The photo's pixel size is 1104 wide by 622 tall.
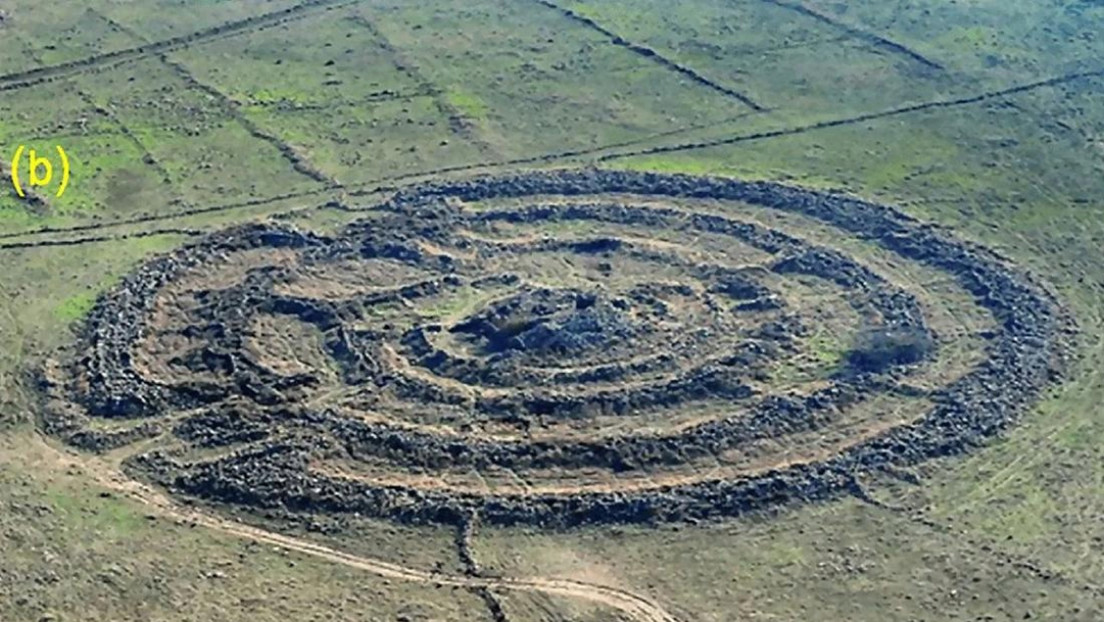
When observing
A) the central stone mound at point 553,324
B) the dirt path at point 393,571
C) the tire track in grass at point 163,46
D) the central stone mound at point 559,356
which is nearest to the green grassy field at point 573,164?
the tire track in grass at point 163,46

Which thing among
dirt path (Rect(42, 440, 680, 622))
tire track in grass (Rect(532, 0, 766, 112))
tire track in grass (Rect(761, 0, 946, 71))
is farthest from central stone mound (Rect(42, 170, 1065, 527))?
A: tire track in grass (Rect(761, 0, 946, 71))

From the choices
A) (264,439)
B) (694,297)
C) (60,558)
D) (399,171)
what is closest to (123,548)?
(60,558)

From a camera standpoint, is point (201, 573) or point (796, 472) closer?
point (201, 573)

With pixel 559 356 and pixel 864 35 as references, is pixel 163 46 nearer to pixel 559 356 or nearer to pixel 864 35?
pixel 864 35

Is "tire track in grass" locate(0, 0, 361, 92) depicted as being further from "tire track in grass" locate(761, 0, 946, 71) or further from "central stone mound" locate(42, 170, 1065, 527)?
"tire track in grass" locate(761, 0, 946, 71)

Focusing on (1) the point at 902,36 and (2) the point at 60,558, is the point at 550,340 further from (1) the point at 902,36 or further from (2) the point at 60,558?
(1) the point at 902,36

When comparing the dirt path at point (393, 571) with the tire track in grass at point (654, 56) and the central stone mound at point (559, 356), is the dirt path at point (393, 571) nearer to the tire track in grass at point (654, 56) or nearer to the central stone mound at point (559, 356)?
the central stone mound at point (559, 356)

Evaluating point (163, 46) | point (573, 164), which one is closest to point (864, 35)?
point (573, 164)
